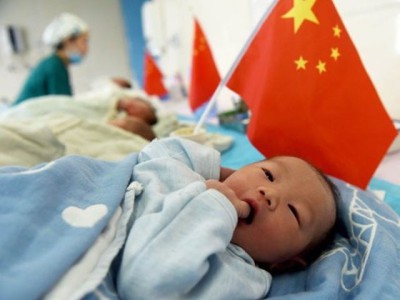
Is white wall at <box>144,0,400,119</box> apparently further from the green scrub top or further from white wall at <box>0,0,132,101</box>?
white wall at <box>0,0,132,101</box>

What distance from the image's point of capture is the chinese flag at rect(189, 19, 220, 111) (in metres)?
1.57

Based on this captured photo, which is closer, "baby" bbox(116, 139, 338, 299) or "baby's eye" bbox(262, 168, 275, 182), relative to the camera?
"baby" bbox(116, 139, 338, 299)

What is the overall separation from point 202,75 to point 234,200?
112cm

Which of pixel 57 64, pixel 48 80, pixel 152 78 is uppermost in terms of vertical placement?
pixel 57 64

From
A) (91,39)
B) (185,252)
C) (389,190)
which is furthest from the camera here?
(91,39)

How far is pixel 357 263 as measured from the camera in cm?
58

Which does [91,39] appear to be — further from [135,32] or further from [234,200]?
[234,200]

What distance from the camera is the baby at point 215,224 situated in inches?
16.3

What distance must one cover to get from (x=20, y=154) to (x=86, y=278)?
59cm

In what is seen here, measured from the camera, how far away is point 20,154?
883mm

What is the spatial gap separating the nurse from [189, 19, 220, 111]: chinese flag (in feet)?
3.52

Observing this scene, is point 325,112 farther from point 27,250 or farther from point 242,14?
point 242,14

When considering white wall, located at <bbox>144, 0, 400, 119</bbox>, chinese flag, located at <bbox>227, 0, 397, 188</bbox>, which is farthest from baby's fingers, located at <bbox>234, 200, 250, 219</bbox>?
white wall, located at <bbox>144, 0, 400, 119</bbox>

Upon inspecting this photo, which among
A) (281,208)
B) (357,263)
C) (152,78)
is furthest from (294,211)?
(152,78)
